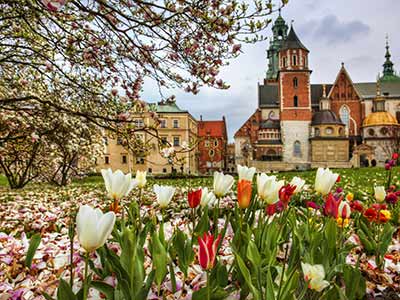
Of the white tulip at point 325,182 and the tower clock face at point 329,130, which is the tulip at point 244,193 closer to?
the white tulip at point 325,182

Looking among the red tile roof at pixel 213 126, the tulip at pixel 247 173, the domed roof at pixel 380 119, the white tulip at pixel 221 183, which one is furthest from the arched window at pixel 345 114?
the white tulip at pixel 221 183

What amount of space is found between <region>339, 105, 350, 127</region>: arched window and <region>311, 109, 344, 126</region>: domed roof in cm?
370

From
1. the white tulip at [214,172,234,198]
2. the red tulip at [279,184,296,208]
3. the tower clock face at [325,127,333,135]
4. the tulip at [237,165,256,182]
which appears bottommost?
the red tulip at [279,184,296,208]

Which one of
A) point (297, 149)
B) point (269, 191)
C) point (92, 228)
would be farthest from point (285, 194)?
point (297, 149)

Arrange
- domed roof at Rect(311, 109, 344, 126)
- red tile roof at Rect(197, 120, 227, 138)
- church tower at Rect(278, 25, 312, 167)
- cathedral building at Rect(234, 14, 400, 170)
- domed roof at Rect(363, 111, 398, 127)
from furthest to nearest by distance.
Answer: red tile roof at Rect(197, 120, 227, 138), church tower at Rect(278, 25, 312, 167), domed roof at Rect(363, 111, 398, 127), domed roof at Rect(311, 109, 344, 126), cathedral building at Rect(234, 14, 400, 170)

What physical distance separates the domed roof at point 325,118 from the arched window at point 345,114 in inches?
146

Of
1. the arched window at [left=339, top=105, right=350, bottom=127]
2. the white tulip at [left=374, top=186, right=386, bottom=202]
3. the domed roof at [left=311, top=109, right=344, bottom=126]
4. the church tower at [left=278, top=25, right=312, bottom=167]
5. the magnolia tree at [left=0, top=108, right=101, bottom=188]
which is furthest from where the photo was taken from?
the arched window at [left=339, top=105, right=350, bottom=127]

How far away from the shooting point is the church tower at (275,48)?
245ft

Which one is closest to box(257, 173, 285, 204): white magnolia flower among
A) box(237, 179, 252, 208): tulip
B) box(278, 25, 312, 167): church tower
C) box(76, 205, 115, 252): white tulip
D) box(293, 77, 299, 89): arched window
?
box(237, 179, 252, 208): tulip

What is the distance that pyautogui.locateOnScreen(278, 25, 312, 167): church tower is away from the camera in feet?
165

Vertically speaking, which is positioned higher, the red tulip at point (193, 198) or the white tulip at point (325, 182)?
the white tulip at point (325, 182)

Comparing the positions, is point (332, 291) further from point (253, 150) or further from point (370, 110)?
Result: point (370, 110)

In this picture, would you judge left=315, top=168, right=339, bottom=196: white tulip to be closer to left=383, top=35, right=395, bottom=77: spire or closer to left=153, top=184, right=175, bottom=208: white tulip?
left=153, top=184, right=175, bottom=208: white tulip

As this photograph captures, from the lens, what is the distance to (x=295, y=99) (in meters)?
50.9
